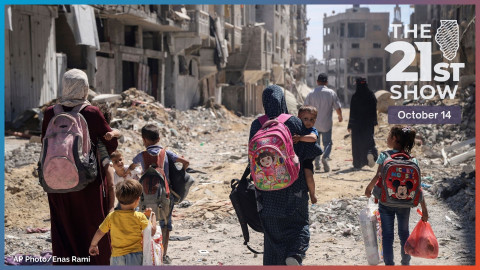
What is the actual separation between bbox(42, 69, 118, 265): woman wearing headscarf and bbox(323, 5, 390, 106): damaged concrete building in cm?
5354

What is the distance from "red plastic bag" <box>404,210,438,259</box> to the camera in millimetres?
4234

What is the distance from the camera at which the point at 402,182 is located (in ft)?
13.8

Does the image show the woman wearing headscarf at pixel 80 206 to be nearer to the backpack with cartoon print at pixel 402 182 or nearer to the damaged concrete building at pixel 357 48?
the backpack with cartoon print at pixel 402 182

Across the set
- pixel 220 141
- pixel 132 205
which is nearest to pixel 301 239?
pixel 132 205

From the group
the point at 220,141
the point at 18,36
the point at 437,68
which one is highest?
the point at 18,36

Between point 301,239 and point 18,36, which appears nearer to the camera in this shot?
point 301,239

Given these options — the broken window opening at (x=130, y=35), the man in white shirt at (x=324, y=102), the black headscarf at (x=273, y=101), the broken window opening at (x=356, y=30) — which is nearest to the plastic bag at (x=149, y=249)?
the black headscarf at (x=273, y=101)

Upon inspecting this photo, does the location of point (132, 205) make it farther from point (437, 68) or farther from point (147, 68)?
point (147, 68)

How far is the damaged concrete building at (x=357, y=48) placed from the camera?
2245 inches

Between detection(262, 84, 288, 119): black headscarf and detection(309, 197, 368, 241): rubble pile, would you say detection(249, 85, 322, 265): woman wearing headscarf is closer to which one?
detection(262, 84, 288, 119): black headscarf

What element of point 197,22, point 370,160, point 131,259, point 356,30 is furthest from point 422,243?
point 356,30

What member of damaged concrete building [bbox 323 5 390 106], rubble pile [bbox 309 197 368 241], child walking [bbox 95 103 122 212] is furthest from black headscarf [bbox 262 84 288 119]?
damaged concrete building [bbox 323 5 390 106]

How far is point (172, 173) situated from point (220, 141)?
13.3 metres

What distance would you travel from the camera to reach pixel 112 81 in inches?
777
